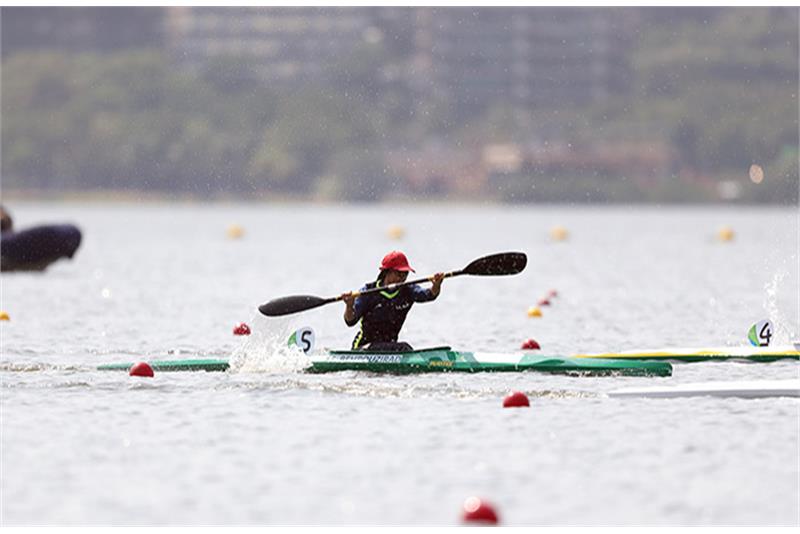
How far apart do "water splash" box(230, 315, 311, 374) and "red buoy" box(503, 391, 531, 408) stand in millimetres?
3530

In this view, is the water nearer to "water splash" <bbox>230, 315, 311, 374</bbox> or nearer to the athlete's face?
"water splash" <bbox>230, 315, 311, 374</bbox>

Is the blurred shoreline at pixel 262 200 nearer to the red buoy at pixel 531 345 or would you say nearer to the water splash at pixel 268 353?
the red buoy at pixel 531 345

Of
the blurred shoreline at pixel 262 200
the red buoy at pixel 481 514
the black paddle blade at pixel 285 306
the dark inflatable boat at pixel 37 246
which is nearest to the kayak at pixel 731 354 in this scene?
the black paddle blade at pixel 285 306

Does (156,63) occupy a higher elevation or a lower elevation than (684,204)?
higher

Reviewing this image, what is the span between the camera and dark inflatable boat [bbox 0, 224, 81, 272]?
44.8 m

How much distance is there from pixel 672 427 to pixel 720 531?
477cm

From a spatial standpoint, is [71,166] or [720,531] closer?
[720,531]

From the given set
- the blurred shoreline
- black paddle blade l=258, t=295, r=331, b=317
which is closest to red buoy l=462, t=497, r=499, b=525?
black paddle blade l=258, t=295, r=331, b=317

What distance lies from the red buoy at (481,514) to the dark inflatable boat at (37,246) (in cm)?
3088

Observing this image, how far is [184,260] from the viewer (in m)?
60.1

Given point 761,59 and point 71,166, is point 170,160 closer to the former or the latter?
point 71,166

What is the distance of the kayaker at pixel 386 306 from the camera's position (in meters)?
23.8

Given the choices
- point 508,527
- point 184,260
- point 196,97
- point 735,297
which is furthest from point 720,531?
point 196,97

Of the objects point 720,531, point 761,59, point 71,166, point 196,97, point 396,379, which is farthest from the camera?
point 761,59
